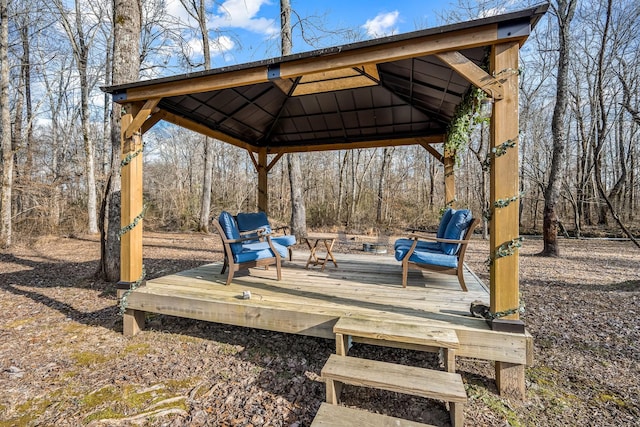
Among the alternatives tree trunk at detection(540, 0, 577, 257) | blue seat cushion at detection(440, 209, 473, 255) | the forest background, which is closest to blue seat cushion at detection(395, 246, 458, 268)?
blue seat cushion at detection(440, 209, 473, 255)

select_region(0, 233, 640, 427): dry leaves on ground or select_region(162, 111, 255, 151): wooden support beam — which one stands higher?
select_region(162, 111, 255, 151): wooden support beam

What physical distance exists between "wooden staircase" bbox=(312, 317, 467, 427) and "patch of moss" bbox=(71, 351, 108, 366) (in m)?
2.23

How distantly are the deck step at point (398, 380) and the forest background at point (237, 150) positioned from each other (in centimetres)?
453

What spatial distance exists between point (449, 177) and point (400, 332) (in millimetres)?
4053

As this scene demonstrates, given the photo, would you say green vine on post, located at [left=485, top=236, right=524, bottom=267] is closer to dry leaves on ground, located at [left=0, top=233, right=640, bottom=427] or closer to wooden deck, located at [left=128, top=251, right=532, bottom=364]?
wooden deck, located at [left=128, top=251, right=532, bottom=364]

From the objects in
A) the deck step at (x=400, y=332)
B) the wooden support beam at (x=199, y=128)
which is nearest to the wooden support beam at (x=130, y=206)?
the wooden support beam at (x=199, y=128)

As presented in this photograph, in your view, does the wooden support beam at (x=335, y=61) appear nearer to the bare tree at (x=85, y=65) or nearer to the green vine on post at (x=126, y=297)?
the green vine on post at (x=126, y=297)

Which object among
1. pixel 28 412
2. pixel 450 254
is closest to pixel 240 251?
pixel 28 412

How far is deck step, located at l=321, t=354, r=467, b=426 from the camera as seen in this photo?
6.13 feet

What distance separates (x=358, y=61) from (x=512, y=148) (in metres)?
1.51

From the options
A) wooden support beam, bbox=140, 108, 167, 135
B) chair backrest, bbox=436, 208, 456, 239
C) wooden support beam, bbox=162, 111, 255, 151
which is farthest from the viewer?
wooden support beam, bbox=162, 111, 255, 151

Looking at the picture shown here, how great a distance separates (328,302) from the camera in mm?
3113

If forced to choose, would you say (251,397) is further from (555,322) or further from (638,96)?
(638,96)

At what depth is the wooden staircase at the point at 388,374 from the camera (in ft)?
6.09
